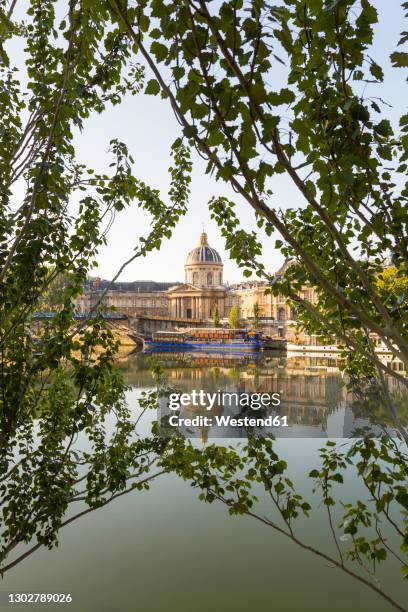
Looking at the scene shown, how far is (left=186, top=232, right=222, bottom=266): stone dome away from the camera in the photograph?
9156 centimetres

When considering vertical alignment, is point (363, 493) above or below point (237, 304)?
below

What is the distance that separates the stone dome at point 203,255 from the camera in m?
91.6

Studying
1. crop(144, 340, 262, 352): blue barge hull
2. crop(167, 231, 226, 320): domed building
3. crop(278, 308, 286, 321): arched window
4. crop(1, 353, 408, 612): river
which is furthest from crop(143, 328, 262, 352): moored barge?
crop(1, 353, 408, 612): river

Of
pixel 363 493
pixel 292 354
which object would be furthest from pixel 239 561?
pixel 292 354

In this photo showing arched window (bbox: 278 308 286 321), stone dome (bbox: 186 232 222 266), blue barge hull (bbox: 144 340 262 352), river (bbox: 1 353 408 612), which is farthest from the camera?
stone dome (bbox: 186 232 222 266)

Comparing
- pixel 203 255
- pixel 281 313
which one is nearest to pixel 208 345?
pixel 281 313

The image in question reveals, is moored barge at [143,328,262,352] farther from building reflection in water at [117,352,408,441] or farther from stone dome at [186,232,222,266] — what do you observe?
stone dome at [186,232,222,266]

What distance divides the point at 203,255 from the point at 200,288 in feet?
30.2

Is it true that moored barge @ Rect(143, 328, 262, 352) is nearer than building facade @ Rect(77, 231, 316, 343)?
Yes

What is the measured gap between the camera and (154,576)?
4.56 m

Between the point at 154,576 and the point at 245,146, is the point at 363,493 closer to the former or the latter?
the point at 154,576

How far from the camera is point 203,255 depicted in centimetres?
9156

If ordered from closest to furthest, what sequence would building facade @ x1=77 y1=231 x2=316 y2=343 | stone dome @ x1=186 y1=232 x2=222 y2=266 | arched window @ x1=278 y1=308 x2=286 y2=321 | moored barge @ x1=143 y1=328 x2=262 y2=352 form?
moored barge @ x1=143 y1=328 x2=262 y2=352
arched window @ x1=278 y1=308 x2=286 y2=321
building facade @ x1=77 y1=231 x2=316 y2=343
stone dome @ x1=186 y1=232 x2=222 y2=266

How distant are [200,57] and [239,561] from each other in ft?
16.4
